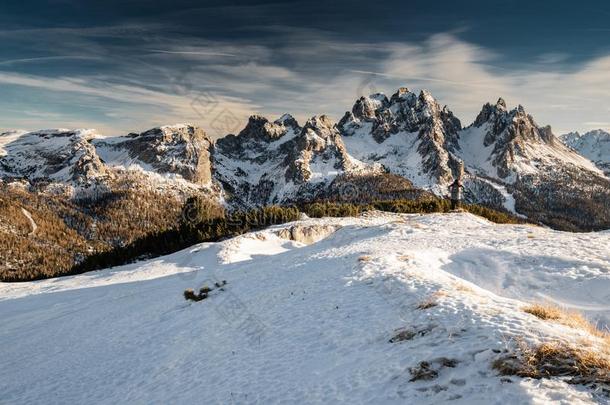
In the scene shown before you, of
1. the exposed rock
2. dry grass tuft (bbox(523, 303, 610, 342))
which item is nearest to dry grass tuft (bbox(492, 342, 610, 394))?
dry grass tuft (bbox(523, 303, 610, 342))

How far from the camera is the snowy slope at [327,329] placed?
36.9 feet

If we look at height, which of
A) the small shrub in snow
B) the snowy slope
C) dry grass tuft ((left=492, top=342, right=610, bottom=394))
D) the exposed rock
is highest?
dry grass tuft ((left=492, top=342, right=610, bottom=394))

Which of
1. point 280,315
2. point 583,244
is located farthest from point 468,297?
point 583,244

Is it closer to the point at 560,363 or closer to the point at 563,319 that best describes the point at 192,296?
the point at 563,319

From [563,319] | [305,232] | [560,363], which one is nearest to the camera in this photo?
[560,363]

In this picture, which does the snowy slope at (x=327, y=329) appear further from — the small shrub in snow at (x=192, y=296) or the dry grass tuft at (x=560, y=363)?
the small shrub in snow at (x=192, y=296)

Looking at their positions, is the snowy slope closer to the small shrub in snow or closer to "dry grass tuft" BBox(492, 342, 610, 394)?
"dry grass tuft" BBox(492, 342, 610, 394)

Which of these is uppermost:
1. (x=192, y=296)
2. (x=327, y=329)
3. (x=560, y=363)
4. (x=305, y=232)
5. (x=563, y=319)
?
(x=560, y=363)

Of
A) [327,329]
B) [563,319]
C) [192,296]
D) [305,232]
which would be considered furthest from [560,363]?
[305,232]

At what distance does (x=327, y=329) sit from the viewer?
16.8 m

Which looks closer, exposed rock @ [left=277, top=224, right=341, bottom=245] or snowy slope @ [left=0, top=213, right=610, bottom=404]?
snowy slope @ [left=0, top=213, right=610, bottom=404]

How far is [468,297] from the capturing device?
53.3ft

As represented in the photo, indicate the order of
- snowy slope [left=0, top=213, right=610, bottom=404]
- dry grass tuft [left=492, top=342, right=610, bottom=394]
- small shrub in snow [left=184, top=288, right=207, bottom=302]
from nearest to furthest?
dry grass tuft [left=492, top=342, right=610, bottom=394] < snowy slope [left=0, top=213, right=610, bottom=404] < small shrub in snow [left=184, top=288, right=207, bottom=302]

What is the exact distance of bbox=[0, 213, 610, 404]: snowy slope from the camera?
11262 mm
